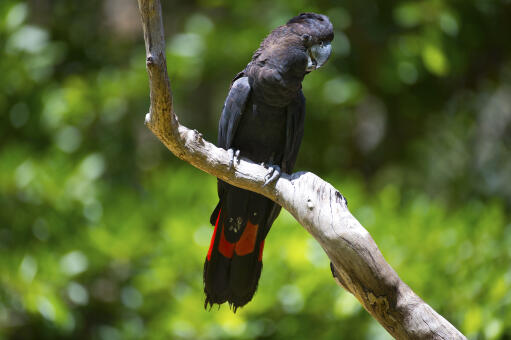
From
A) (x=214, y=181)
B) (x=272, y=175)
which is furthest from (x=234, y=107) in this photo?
(x=214, y=181)

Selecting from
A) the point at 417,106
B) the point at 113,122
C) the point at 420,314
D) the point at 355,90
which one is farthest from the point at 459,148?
the point at 420,314

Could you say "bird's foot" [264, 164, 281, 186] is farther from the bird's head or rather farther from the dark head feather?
the dark head feather

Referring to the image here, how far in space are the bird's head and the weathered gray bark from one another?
55cm

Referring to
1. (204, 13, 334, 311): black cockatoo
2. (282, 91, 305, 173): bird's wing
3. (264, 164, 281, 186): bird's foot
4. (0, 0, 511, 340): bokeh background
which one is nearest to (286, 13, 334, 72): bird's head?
(204, 13, 334, 311): black cockatoo

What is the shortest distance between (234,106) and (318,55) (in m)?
0.44

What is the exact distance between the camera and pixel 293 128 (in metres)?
2.60

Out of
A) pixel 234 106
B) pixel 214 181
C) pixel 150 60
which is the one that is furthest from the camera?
pixel 214 181

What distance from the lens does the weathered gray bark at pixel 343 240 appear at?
1865 millimetres

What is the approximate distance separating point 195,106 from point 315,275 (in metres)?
3.34

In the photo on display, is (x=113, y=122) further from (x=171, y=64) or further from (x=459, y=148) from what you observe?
(x=459, y=148)

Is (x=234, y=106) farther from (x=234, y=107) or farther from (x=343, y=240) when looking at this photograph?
(x=343, y=240)

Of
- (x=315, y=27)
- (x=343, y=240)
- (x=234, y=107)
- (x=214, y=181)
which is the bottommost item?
(x=214, y=181)

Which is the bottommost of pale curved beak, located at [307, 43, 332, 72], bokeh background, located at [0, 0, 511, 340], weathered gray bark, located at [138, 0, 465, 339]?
bokeh background, located at [0, 0, 511, 340]

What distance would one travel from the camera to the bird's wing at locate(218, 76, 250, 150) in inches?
97.5
